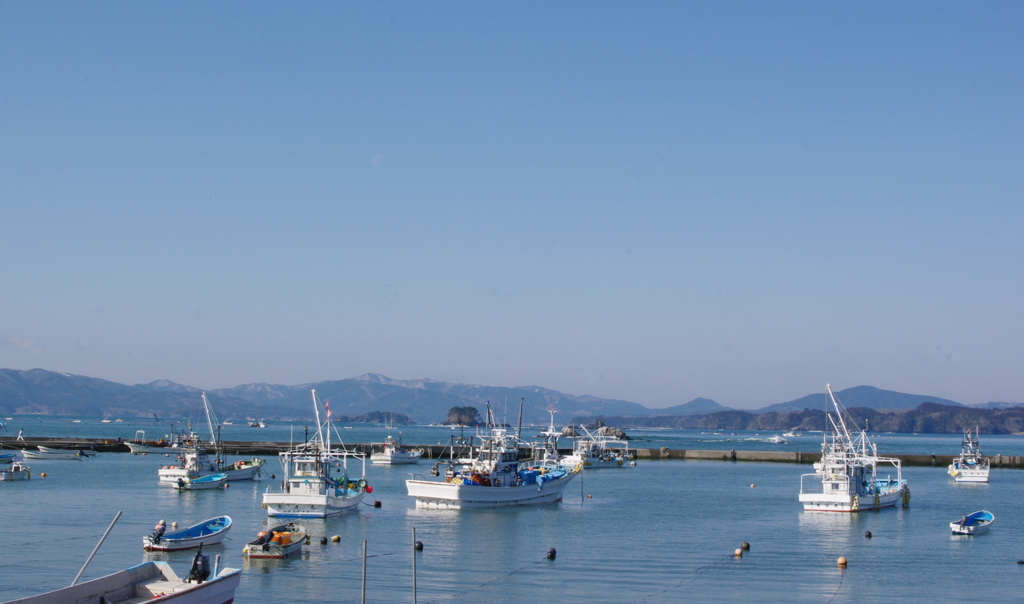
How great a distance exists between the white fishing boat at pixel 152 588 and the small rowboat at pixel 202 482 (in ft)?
158

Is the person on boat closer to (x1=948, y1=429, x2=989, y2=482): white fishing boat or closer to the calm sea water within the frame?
the calm sea water

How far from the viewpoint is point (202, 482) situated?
2790 inches

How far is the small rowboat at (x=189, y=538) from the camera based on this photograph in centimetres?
3750

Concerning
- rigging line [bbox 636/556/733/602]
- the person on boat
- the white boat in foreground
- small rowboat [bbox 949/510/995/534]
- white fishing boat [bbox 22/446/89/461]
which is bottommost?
white fishing boat [bbox 22/446/89/461]

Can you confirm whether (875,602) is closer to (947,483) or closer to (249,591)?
(249,591)

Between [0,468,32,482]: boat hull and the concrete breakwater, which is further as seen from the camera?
the concrete breakwater

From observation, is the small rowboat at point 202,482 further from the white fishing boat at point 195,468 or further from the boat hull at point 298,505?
the boat hull at point 298,505

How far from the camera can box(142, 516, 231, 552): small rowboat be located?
123 ft

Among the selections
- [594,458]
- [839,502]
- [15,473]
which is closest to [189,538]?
[839,502]

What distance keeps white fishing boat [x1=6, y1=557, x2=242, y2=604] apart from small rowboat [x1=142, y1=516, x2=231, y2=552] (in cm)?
1314

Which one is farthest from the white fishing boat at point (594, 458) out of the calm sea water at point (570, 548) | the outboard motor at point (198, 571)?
the outboard motor at point (198, 571)

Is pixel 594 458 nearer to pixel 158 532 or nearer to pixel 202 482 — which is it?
pixel 202 482

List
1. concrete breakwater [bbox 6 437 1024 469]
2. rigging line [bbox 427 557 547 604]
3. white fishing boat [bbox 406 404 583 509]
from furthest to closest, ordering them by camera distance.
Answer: concrete breakwater [bbox 6 437 1024 469], white fishing boat [bbox 406 404 583 509], rigging line [bbox 427 557 547 604]

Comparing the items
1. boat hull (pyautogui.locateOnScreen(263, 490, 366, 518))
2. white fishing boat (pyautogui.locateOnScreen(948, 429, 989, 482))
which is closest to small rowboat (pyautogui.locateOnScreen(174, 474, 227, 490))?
boat hull (pyautogui.locateOnScreen(263, 490, 366, 518))
